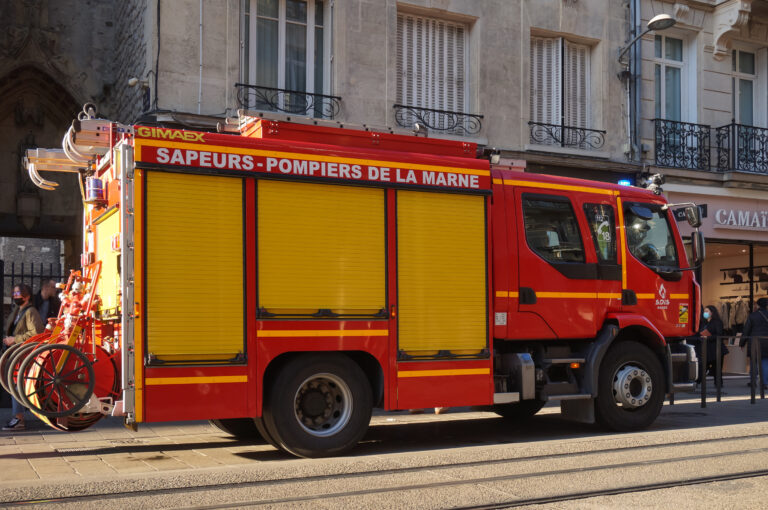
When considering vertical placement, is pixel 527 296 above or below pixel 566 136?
below

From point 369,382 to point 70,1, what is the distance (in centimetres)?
1203

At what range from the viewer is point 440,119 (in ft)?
54.8

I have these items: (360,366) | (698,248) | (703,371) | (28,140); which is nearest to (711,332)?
(703,371)

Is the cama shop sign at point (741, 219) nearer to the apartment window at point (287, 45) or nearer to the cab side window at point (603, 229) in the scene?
the apartment window at point (287, 45)

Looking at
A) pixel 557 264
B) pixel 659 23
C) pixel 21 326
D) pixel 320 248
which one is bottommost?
pixel 21 326

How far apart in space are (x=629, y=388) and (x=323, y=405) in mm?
3757

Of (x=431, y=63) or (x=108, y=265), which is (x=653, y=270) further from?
(x=431, y=63)

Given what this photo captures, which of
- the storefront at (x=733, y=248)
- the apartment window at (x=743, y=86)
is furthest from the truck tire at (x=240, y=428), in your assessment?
the apartment window at (x=743, y=86)

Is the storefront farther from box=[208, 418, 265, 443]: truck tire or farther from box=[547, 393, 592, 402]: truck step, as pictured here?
box=[208, 418, 265, 443]: truck tire

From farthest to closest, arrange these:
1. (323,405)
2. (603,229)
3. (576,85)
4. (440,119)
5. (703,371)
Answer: (576,85) < (440,119) < (703,371) < (603,229) < (323,405)

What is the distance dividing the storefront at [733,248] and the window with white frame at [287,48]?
7755 mm

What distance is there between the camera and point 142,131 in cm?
761

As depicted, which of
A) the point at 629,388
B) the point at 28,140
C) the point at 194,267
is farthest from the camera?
the point at 28,140

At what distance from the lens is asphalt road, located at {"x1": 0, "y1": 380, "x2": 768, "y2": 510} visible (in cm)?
627
